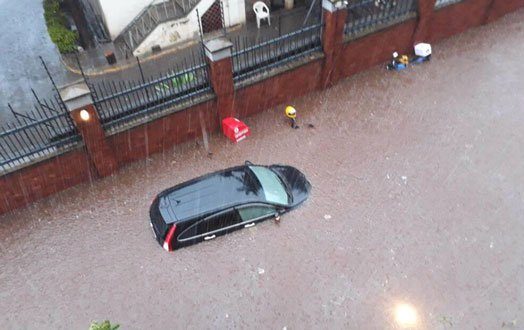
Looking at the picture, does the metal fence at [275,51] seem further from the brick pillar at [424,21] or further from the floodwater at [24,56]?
the floodwater at [24,56]

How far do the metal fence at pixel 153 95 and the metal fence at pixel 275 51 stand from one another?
0.97m

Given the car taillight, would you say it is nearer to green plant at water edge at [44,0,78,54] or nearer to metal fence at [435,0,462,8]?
green plant at water edge at [44,0,78,54]

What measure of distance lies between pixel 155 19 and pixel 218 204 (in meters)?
7.64

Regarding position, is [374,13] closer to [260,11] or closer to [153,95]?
[260,11]

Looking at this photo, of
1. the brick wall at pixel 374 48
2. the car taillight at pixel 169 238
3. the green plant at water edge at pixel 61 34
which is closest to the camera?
the car taillight at pixel 169 238

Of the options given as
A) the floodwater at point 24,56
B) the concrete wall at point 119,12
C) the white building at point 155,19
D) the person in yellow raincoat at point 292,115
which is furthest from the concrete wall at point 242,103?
the concrete wall at point 119,12

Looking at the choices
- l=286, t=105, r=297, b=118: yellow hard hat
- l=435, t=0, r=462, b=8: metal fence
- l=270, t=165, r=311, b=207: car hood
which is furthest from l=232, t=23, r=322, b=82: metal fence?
l=435, t=0, r=462, b=8: metal fence

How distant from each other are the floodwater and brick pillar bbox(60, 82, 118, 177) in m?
3.79

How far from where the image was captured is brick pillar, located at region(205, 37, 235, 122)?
9.37 m

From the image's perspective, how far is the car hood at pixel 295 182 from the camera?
9312 millimetres

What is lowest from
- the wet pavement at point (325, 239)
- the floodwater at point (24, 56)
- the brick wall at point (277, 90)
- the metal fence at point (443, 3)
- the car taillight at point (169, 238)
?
the wet pavement at point (325, 239)

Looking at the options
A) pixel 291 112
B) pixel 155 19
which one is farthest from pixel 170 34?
pixel 291 112

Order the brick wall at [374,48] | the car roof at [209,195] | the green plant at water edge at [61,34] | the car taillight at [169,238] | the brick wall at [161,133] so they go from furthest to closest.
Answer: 1. the green plant at water edge at [61,34]
2. the brick wall at [374,48]
3. the brick wall at [161,133]
4. the car roof at [209,195]
5. the car taillight at [169,238]

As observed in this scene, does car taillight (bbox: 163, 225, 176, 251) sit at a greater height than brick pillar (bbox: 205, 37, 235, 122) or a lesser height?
lesser
